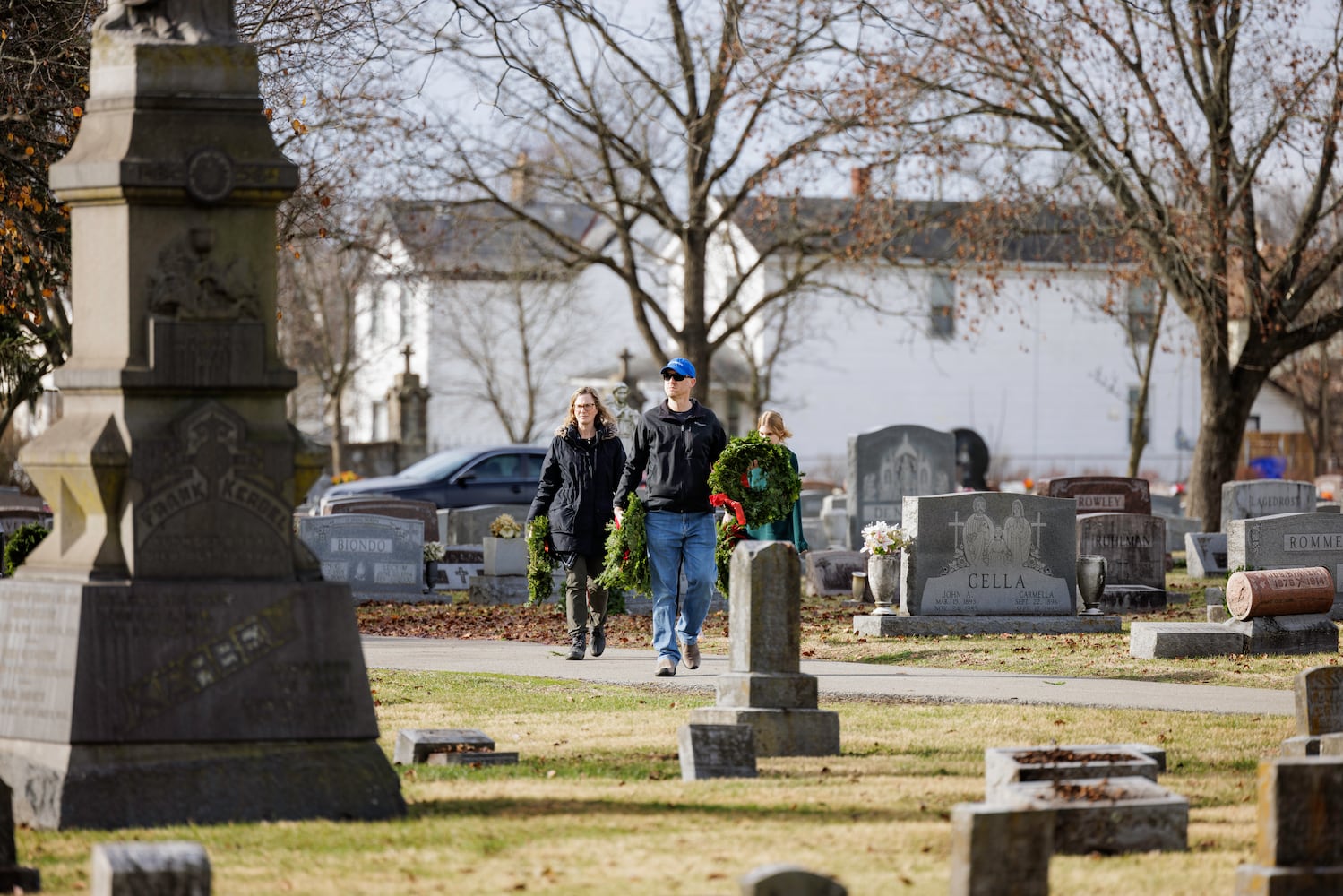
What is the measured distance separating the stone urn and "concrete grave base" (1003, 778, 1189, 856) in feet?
33.9

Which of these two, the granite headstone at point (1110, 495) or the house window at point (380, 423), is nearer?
the granite headstone at point (1110, 495)

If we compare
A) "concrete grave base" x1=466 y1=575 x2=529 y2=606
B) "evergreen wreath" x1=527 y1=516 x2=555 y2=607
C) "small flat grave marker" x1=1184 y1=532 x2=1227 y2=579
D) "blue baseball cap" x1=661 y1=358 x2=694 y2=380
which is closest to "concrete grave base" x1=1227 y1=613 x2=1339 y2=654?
"blue baseball cap" x1=661 y1=358 x2=694 y2=380

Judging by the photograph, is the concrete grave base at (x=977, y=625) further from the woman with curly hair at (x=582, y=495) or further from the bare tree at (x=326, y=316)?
→ the bare tree at (x=326, y=316)

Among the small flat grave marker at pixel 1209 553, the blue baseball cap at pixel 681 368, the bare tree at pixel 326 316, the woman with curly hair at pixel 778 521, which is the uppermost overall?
the bare tree at pixel 326 316

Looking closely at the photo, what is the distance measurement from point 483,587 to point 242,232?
12625mm

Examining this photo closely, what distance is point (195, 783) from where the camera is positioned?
21.2ft

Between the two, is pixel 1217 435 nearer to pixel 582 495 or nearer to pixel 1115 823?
pixel 582 495

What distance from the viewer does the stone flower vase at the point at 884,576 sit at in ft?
53.9

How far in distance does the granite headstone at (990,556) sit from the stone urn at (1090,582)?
155mm

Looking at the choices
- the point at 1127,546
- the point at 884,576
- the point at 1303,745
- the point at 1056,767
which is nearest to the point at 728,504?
the point at 884,576

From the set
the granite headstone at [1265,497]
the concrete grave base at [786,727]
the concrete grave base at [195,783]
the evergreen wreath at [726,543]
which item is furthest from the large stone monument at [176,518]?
the granite headstone at [1265,497]

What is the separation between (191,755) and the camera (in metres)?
6.48

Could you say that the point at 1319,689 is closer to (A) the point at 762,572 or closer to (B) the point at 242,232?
(A) the point at 762,572

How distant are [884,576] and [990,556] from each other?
100cm
